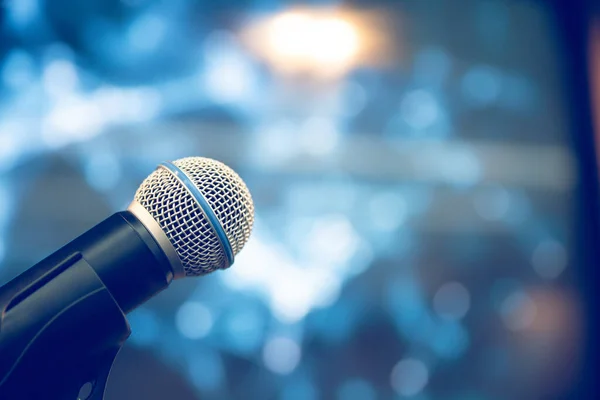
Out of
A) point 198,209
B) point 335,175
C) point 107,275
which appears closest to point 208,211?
point 198,209

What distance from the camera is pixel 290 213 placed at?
1360mm

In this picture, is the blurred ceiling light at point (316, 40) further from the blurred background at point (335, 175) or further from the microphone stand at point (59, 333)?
the microphone stand at point (59, 333)

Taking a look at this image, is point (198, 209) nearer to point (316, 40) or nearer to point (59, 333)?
point (59, 333)

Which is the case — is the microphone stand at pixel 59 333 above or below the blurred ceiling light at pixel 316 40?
below

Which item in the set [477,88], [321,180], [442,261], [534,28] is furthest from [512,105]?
[321,180]

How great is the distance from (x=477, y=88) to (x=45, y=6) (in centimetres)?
128

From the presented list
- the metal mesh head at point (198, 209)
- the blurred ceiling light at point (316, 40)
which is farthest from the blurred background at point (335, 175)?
the metal mesh head at point (198, 209)

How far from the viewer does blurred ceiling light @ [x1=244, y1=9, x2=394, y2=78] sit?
144 cm

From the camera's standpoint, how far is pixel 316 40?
1.47 meters

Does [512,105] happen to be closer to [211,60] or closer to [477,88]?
[477,88]

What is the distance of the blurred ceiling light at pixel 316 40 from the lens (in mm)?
1440

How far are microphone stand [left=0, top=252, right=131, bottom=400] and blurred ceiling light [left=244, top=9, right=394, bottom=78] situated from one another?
3.47ft

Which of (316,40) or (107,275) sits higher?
(316,40)

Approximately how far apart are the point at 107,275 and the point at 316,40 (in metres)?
1.14
